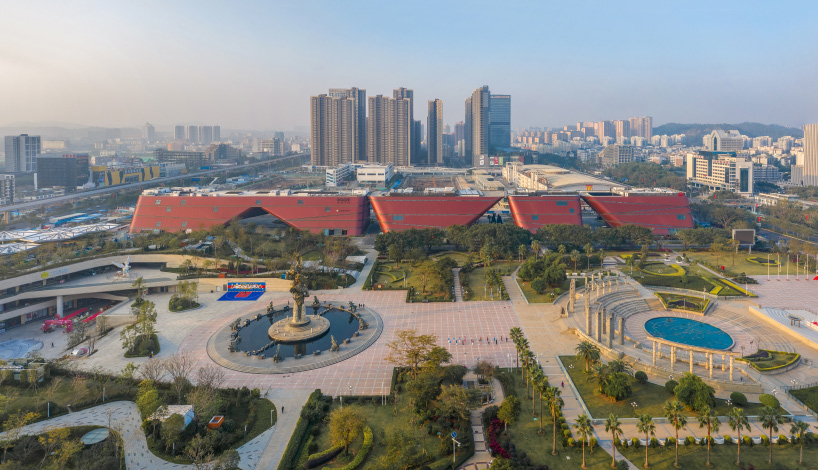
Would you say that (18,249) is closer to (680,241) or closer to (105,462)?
(105,462)

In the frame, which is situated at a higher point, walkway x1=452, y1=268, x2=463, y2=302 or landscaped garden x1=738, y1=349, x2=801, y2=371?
walkway x1=452, y1=268, x2=463, y2=302

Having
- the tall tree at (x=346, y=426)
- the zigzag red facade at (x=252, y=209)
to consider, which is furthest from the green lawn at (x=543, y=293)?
the zigzag red facade at (x=252, y=209)

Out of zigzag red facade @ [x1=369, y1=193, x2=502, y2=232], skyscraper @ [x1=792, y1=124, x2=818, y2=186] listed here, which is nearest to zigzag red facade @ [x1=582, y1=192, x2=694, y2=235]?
zigzag red facade @ [x1=369, y1=193, x2=502, y2=232]

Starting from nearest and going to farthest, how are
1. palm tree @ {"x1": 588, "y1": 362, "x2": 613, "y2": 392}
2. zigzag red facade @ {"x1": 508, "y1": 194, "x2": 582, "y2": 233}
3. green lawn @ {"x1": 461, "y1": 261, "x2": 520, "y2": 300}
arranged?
palm tree @ {"x1": 588, "y1": 362, "x2": 613, "y2": 392} < green lawn @ {"x1": 461, "y1": 261, "x2": 520, "y2": 300} < zigzag red facade @ {"x1": 508, "y1": 194, "x2": 582, "y2": 233}

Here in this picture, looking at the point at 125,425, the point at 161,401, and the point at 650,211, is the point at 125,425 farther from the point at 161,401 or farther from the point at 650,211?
the point at 650,211

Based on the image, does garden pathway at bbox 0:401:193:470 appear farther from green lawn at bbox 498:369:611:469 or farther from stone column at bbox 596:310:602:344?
stone column at bbox 596:310:602:344

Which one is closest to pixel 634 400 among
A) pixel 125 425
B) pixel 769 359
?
pixel 769 359
